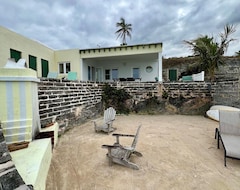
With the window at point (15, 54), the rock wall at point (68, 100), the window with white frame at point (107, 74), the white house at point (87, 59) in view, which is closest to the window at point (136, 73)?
the white house at point (87, 59)

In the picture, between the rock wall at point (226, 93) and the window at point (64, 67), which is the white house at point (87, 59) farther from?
the rock wall at point (226, 93)

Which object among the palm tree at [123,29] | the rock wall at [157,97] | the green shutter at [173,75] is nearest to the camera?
the rock wall at [157,97]

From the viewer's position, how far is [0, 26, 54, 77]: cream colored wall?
24.1 feet

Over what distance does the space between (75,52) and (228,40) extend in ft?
34.1

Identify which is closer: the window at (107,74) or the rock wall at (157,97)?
the rock wall at (157,97)

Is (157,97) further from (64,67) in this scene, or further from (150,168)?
(64,67)

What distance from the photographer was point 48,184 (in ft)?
6.85

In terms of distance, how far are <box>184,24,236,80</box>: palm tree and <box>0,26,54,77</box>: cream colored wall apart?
10.0 meters

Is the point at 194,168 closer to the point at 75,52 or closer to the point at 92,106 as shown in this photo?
the point at 92,106

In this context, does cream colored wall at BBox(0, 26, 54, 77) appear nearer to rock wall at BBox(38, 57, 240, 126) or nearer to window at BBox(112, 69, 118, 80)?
rock wall at BBox(38, 57, 240, 126)

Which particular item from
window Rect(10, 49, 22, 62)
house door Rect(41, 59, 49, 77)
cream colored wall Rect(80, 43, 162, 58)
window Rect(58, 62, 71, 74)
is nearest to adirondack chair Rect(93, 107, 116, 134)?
cream colored wall Rect(80, 43, 162, 58)

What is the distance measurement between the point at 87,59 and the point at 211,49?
9.18 m

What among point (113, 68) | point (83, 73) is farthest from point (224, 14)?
point (83, 73)

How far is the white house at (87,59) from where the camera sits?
26.8 feet
